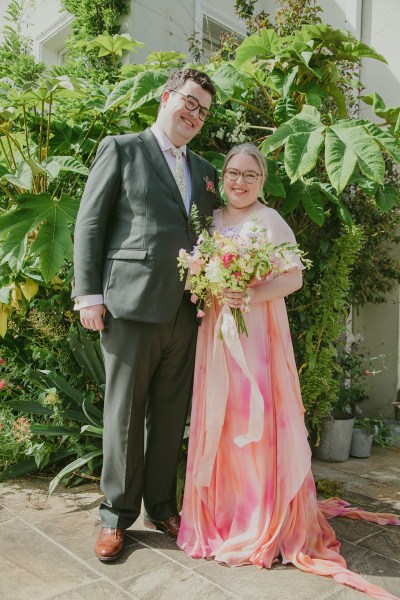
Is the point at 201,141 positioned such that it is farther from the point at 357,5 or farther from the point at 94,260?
the point at 357,5

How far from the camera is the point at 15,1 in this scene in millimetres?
5832

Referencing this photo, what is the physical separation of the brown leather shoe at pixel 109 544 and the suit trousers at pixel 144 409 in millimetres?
29

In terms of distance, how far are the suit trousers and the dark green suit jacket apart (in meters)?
0.13

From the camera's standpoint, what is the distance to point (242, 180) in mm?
2404

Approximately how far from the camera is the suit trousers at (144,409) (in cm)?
232

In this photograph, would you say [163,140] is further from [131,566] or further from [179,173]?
[131,566]

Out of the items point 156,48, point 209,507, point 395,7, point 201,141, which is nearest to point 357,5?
point 395,7

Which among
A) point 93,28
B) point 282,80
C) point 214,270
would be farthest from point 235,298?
point 93,28

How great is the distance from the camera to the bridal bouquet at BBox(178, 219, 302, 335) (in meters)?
2.14

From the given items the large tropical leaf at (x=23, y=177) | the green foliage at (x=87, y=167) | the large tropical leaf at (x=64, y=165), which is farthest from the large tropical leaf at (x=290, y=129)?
the large tropical leaf at (x=23, y=177)

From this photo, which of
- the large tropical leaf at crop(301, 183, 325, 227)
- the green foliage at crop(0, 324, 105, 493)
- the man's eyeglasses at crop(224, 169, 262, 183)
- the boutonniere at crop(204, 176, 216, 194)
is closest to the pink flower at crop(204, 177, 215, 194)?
the boutonniere at crop(204, 176, 216, 194)

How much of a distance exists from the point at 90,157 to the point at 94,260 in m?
1.44

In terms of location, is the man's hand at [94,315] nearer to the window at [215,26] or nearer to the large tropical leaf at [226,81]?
the large tropical leaf at [226,81]

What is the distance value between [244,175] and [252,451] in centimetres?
123
